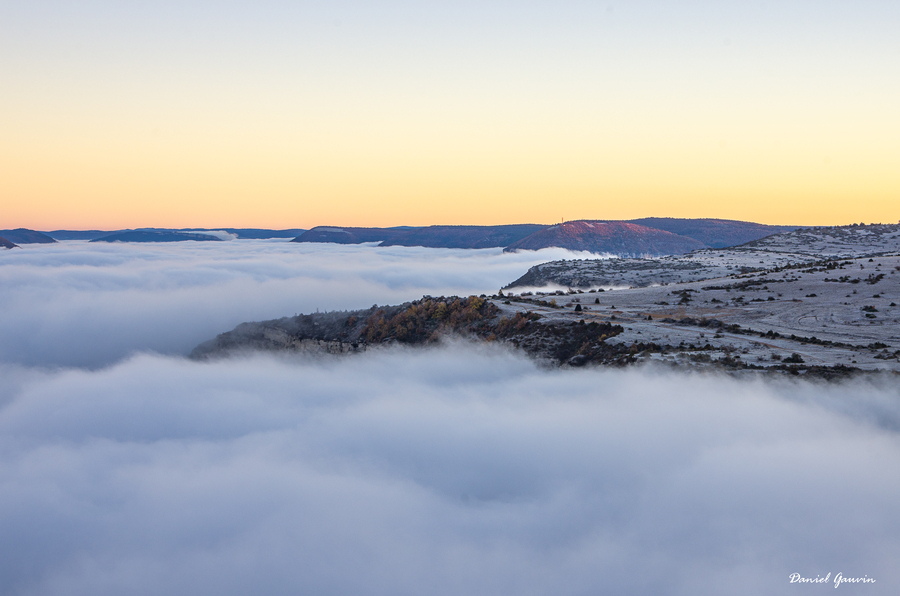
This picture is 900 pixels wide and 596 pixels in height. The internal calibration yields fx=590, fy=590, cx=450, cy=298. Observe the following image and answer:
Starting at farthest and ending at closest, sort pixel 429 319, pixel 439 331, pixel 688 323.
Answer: pixel 429 319 → pixel 439 331 → pixel 688 323

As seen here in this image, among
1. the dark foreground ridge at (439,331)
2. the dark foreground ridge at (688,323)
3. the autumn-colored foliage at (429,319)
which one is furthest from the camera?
the autumn-colored foliage at (429,319)

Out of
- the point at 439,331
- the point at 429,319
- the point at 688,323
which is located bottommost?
the point at 439,331

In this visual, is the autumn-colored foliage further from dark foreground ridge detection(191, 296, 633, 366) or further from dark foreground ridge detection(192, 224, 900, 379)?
dark foreground ridge detection(192, 224, 900, 379)

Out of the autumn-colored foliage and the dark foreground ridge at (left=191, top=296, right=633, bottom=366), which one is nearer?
the dark foreground ridge at (left=191, top=296, right=633, bottom=366)

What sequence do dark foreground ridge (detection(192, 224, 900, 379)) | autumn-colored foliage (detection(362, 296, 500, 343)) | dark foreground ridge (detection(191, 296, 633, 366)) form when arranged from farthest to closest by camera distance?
1. autumn-colored foliage (detection(362, 296, 500, 343))
2. dark foreground ridge (detection(191, 296, 633, 366))
3. dark foreground ridge (detection(192, 224, 900, 379))

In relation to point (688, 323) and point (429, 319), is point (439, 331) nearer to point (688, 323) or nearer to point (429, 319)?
point (429, 319)

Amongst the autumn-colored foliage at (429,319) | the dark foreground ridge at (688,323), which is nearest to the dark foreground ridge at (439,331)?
the autumn-colored foliage at (429,319)

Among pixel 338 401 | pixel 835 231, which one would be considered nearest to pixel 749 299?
pixel 338 401

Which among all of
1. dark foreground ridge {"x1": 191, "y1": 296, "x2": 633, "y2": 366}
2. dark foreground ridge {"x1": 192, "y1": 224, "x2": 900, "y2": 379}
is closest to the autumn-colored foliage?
dark foreground ridge {"x1": 191, "y1": 296, "x2": 633, "y2": 366}

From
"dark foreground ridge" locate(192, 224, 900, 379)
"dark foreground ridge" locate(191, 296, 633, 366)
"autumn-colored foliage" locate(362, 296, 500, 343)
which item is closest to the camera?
"dark foreground ridge" locate(192, 224, 900, 379)

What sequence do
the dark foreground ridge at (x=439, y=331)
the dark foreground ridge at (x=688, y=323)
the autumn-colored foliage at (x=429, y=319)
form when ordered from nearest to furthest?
the dark foreground ridge at (x=688, y=323)
the dark foreground ridge at (x=439, y=331)
the autumn-colored foliage at (x=429, y=319)

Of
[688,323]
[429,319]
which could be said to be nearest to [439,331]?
[429,319]

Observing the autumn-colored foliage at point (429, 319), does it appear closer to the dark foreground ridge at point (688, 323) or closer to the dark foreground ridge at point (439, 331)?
the dark foreground ridge at point (439, 331)
